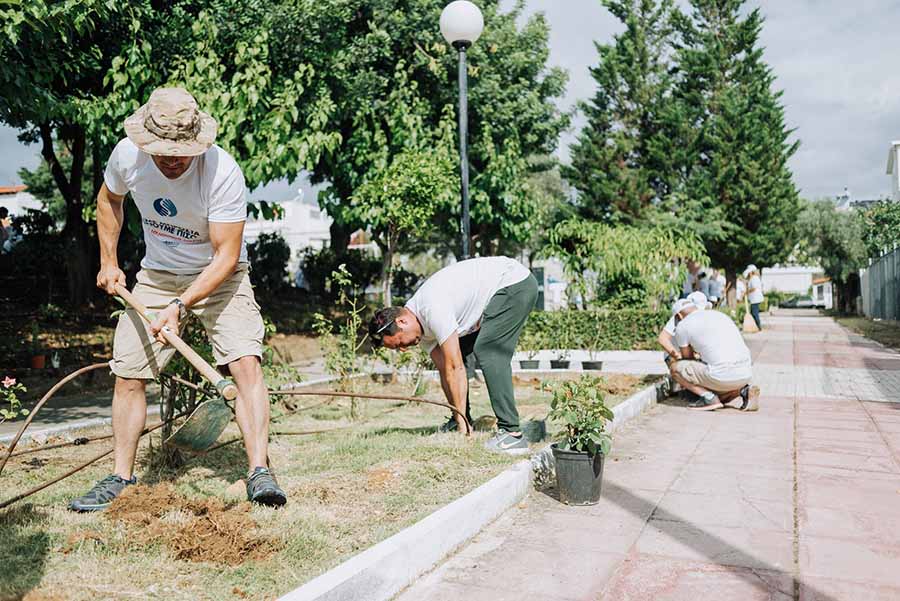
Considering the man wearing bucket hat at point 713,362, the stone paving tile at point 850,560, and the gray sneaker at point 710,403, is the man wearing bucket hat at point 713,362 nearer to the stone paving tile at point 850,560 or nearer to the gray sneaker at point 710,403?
the gray sneaker at point 710,403

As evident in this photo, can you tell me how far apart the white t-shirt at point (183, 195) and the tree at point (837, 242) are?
4083 cm

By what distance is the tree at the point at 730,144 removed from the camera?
3203 cm

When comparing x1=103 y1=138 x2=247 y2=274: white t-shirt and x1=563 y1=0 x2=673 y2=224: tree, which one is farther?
x1=563 y1=0 x2=673 y2=224: tree

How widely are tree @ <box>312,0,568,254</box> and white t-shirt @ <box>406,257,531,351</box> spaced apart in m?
8.10

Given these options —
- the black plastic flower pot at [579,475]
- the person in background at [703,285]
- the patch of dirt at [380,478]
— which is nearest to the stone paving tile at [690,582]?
the black plastic flower pot at [579,475]

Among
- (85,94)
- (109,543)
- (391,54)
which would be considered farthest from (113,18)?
(109,543)

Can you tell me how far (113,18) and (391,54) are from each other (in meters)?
5.35

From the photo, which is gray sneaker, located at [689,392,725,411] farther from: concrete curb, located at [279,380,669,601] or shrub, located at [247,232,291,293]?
shrub, located at [247,232,291,293]

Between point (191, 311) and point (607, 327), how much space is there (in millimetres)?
11354

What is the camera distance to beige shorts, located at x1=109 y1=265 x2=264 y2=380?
3.81m

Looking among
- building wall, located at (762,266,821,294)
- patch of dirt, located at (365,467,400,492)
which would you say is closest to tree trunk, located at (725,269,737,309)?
patch of dirt, located at (365,467,400,492)

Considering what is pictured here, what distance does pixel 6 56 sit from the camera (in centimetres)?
689

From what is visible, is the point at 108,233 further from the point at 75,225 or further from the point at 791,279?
the point at 791,279

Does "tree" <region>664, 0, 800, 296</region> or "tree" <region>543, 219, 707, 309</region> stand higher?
"tree" <region>664, 0, 800, 296</region>
